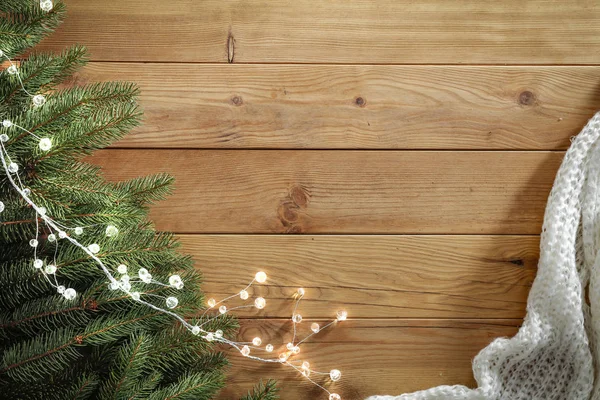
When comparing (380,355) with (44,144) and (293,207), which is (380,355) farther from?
(44,144)

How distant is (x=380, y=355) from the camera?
967 millimetres

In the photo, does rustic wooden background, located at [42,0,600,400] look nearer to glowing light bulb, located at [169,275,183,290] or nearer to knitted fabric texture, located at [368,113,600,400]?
knitted fabric texture, located at [368,113,600,400]

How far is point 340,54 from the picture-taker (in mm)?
994

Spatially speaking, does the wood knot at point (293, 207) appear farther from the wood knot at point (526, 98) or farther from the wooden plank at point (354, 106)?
the wood knot at point (526, 98)

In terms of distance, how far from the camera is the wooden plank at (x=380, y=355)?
3.14ft

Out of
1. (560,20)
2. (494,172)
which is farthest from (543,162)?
(560,20)

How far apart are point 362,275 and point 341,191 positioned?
157 mm

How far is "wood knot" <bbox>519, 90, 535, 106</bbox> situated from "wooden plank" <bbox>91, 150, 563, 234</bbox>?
10 cm

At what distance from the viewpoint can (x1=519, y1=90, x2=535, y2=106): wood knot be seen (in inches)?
39.3

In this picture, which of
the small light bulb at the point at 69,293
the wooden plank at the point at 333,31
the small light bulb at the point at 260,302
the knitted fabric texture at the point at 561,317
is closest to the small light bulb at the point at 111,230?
the small light bulb at the point at 69,293

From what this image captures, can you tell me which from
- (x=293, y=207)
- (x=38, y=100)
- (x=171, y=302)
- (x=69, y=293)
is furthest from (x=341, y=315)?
(x=38, y=100)

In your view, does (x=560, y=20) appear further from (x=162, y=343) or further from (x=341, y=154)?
(x=162, y=343)

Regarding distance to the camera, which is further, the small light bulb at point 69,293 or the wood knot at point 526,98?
the wood knot at point 526,98

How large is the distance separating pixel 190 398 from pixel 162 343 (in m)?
0.08
